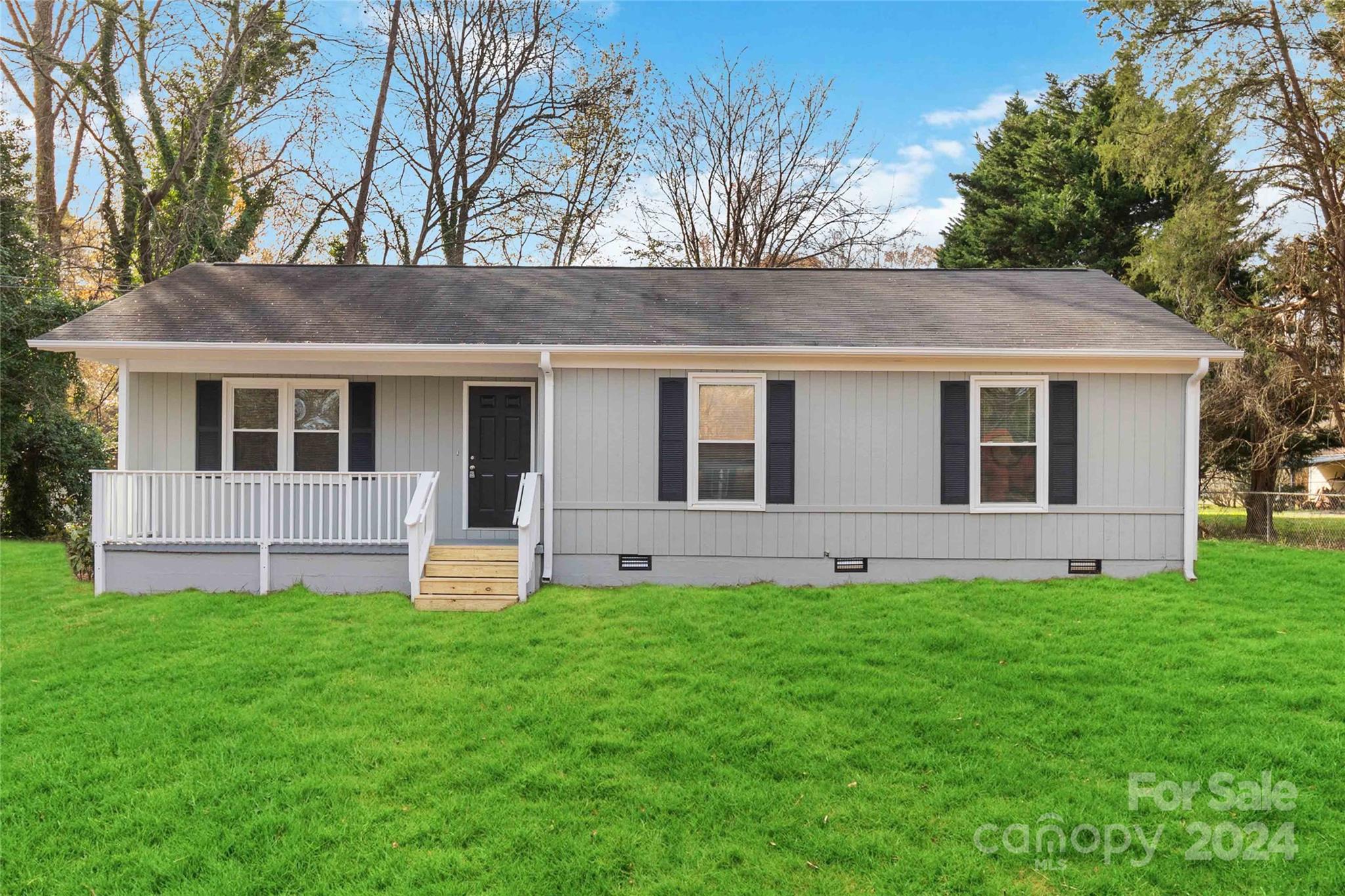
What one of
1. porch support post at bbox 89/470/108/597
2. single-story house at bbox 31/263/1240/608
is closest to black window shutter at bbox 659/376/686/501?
single-story house at bbox 31/263/1240/608

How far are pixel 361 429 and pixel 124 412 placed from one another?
8.40 ft

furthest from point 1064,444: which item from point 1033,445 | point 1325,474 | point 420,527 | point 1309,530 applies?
point 1325,474

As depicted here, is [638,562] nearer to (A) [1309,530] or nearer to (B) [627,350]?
(B) [627,350]

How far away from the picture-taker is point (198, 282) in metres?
9.86

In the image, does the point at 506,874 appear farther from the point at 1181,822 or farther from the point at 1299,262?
the point at 1299,262

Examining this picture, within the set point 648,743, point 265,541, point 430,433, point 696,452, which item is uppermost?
point 430,433

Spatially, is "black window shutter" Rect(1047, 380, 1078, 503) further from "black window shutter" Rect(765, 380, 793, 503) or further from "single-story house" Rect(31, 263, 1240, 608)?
"black window shutter" Rect(765, 380, 793, 503)

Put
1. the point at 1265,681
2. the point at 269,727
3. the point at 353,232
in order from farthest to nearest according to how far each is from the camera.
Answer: the point at 353,232
the point at 1265,681
the point at 269,727

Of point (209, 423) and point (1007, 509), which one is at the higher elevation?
point (209, 423)

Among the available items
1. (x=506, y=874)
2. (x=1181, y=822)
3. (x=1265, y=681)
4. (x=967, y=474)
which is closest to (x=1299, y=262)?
(x=967, y=474)

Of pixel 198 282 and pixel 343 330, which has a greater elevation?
pixel 198 282

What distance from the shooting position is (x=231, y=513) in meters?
7.75

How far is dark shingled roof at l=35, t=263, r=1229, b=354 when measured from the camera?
8.15 metres

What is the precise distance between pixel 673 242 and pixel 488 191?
5.60 m
